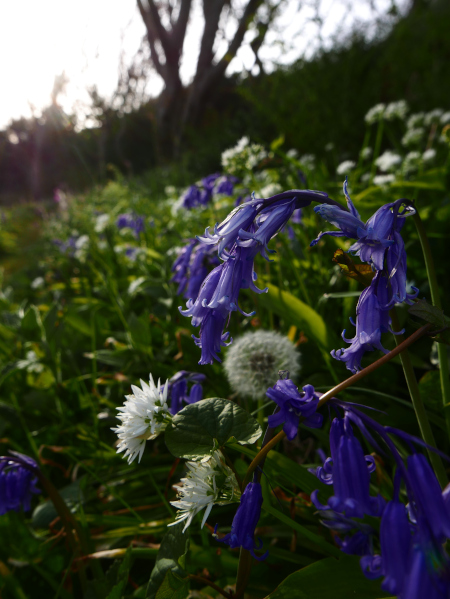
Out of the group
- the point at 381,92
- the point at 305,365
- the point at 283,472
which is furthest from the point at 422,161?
the point at 381,92

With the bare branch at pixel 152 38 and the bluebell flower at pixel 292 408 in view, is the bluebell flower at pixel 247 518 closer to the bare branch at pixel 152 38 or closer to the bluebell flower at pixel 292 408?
the bluebell flower at pixel 292 408

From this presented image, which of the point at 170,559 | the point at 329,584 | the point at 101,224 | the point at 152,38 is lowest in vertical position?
the point at 329,584

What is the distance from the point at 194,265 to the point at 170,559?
3.79 feet

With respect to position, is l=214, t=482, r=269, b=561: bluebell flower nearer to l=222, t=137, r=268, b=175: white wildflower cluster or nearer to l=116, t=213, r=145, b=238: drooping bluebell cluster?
l=222, t=137, r=268, b=175: white wildflower cluster

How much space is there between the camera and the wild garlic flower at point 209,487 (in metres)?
0.83

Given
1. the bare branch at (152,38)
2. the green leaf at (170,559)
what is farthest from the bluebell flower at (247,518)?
the bare branch at (152,38)

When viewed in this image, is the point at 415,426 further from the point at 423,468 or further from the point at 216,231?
the point at 216,231

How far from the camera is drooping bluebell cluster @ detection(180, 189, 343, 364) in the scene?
763 millimetres

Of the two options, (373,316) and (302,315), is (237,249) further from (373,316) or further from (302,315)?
(302,315)

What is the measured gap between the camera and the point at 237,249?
2.57 feet

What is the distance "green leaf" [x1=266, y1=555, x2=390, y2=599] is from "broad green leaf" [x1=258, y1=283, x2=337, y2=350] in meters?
0.90

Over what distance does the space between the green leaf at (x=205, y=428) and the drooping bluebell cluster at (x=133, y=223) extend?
10.9ft

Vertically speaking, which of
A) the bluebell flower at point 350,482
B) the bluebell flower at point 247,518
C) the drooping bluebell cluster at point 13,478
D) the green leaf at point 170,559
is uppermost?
the bluebell flower at point 350,482

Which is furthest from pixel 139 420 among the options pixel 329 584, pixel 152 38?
pixel 152 38
